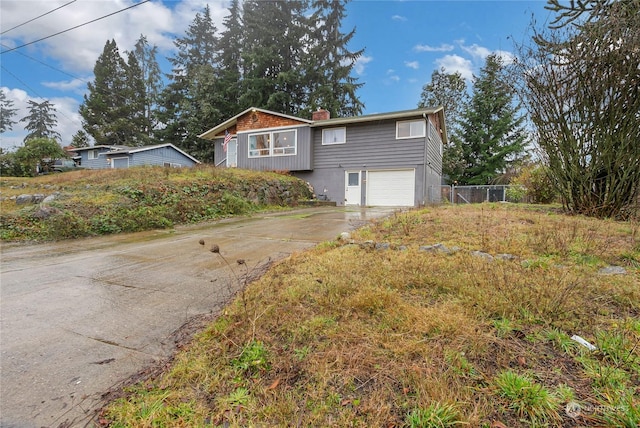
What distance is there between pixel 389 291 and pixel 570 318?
1.27 metres

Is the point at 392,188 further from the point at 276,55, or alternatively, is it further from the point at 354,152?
the point at 276,55

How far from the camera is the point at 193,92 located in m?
27.9

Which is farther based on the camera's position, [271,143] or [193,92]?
[193,92]

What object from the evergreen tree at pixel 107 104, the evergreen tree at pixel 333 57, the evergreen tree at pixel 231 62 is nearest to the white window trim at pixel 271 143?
the evergreen tree at pixel 333 57

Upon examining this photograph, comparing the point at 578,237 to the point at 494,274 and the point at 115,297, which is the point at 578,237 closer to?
the point at 494,274

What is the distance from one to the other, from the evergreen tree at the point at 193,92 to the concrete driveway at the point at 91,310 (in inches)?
960

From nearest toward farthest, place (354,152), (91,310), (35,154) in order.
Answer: (91,310) < (354,152) < (35,154)

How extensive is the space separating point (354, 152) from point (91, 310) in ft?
42.7

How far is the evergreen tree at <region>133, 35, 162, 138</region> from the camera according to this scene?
35.0 metres

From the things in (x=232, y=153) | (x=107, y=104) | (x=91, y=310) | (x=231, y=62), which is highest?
(x=231, y=62)

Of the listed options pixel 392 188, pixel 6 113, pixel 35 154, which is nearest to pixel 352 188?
pixel 392 188

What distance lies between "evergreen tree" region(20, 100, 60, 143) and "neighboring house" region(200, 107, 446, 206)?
154 feet

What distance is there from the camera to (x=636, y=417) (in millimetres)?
1267

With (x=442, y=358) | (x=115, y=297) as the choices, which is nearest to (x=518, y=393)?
(x=442, y=358)
